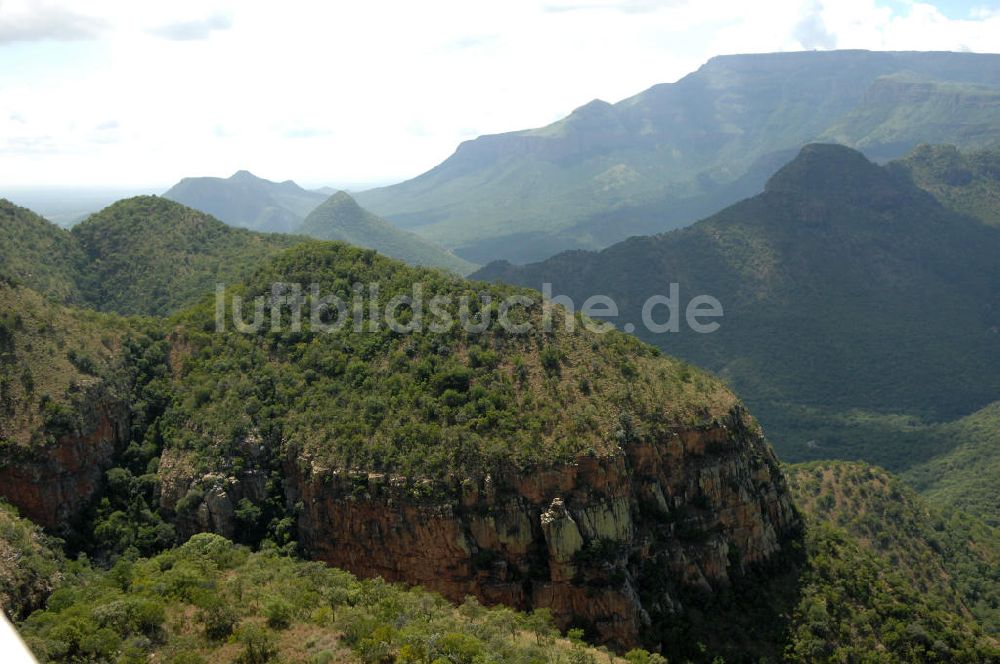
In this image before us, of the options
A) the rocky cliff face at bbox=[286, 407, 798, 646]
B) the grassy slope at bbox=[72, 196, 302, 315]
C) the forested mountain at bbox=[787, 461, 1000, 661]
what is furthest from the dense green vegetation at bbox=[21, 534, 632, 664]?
the grassy slope at bbox=[72, 196, 302, 315]

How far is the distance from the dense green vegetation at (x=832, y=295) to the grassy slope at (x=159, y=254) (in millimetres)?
73265

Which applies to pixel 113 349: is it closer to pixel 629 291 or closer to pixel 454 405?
pixel 454 405

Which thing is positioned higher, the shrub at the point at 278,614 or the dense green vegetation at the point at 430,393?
the dense green vegetation at the point at 430,393

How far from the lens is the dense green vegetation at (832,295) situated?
11719 cm

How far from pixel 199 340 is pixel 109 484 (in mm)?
12360

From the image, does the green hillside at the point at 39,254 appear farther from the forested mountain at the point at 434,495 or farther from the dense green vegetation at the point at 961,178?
the dense green vegetation at the point at 961,178

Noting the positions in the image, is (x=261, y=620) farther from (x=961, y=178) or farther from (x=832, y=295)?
(x=961, y=178)

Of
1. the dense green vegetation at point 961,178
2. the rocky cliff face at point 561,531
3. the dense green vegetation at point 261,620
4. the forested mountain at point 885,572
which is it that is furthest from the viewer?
the dense green vegetation at point 961,178

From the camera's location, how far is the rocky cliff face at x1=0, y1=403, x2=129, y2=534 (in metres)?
43.4

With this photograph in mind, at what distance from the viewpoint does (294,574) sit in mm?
40031

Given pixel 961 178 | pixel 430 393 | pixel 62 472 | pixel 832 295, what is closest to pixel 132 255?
pixel 62 472

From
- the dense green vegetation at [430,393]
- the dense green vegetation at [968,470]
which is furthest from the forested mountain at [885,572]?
the dense green vegetation at [968,470]

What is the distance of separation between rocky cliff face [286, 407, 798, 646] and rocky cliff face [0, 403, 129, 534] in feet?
43.0

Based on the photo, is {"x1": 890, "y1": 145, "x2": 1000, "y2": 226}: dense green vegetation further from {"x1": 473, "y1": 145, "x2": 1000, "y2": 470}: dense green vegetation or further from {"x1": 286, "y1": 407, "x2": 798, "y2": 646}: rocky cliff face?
{"x1": 286, "y1": 407, "x2": 798, "y2": 646}: rocky cliff face
